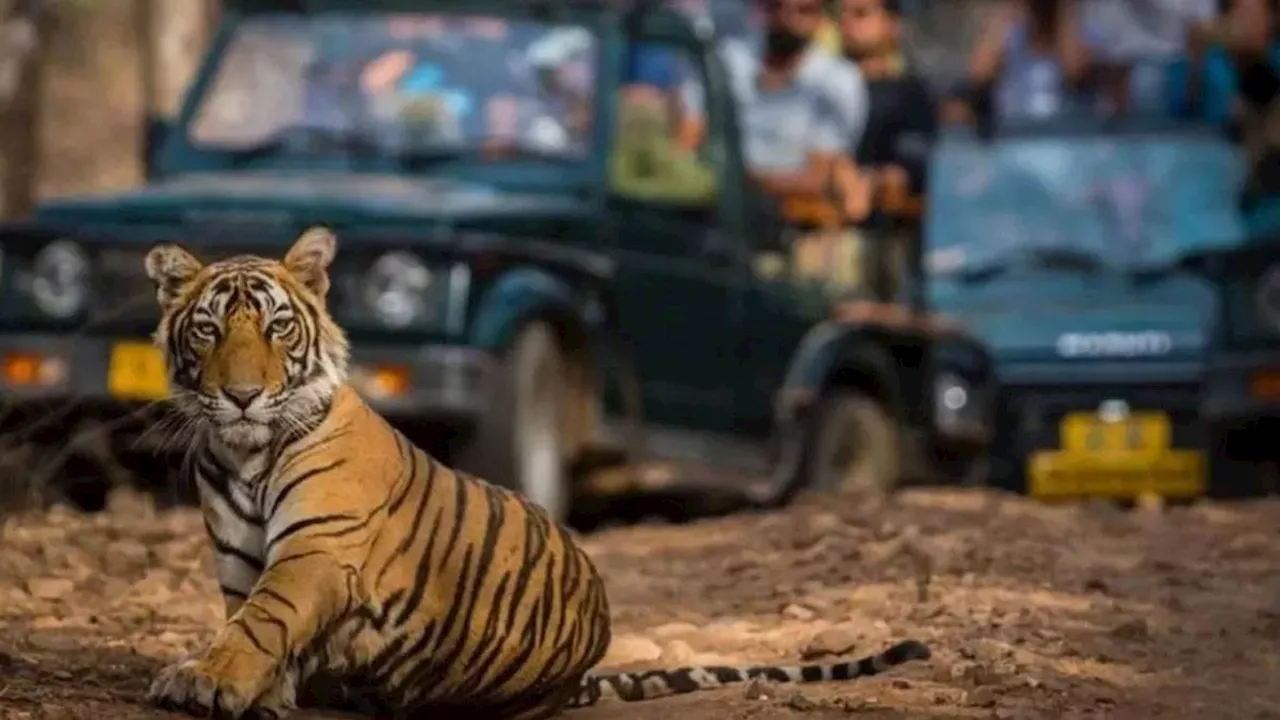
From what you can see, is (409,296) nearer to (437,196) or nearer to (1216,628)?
(437,196)

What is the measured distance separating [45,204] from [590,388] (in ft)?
6.46

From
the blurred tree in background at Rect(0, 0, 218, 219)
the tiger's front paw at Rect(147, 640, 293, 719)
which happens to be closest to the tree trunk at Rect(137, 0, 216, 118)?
the blurred tree in background at Rect(0, 0, 218, 219)

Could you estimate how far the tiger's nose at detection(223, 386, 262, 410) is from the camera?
5980mm

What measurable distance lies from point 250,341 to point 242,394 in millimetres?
107

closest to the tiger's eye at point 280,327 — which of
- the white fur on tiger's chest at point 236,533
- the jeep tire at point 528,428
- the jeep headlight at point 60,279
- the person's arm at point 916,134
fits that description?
the white fur on tiger's chest at point 236,533

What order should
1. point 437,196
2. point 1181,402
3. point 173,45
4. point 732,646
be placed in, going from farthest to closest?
point 173,45 → point 1181,402 → point 437,196 → point 732,646

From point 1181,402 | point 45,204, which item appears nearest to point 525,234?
point 45,204

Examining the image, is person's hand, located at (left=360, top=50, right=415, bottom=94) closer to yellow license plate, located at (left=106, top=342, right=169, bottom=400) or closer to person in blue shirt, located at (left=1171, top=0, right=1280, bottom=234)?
yellow license plate, located at (left=106, top=342, right=169, bottom=400)

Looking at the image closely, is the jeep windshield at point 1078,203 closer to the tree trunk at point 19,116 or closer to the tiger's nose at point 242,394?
the tree trunk at point 19,116

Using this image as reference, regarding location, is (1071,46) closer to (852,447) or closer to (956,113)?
(956,113)

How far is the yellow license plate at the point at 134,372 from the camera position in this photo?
32.8 ft

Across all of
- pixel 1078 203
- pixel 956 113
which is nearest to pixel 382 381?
pixel 1078 203

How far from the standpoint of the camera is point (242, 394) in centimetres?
599

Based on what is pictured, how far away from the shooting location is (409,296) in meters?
9.91
